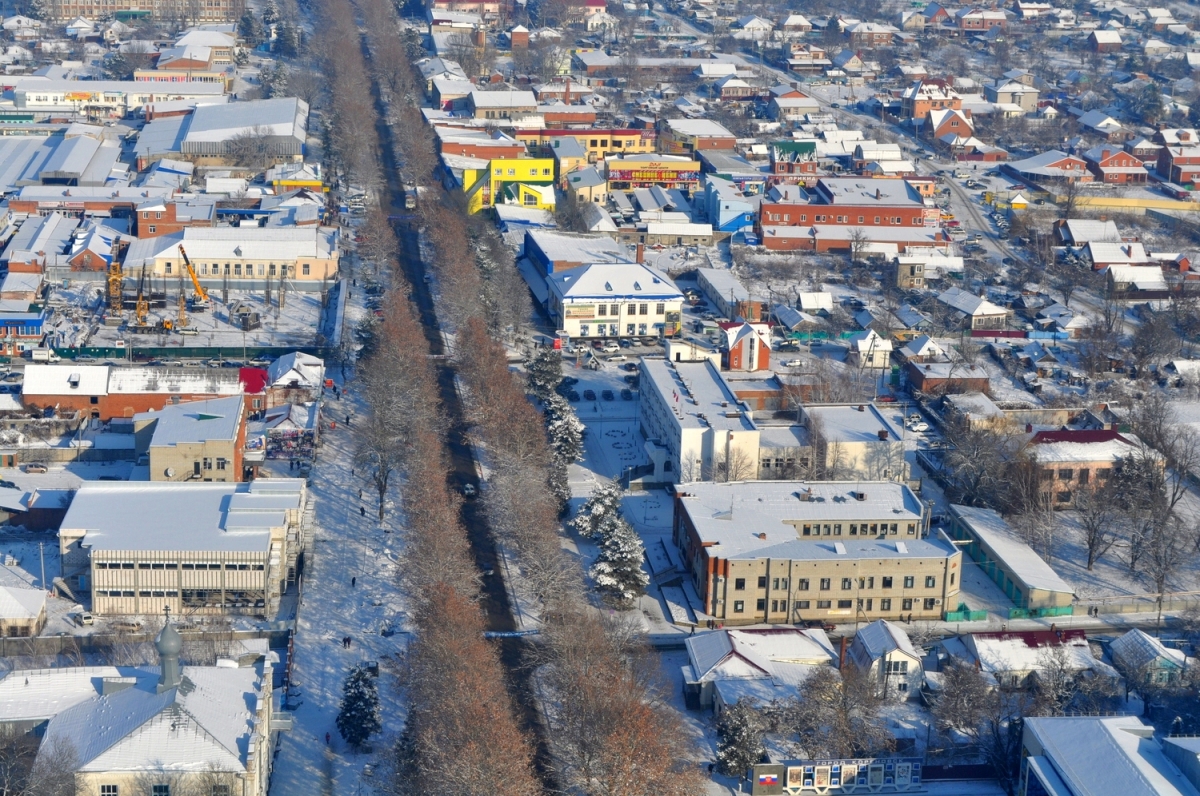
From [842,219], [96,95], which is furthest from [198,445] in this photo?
[96,95]

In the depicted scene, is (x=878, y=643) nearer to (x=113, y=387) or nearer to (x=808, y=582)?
(x=808, y=582)

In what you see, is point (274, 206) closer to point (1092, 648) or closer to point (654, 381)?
point (654, 381)

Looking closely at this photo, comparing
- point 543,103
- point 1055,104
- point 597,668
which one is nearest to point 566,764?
point 597,668

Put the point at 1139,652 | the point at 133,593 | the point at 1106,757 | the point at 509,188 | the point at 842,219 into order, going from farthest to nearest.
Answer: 1. the point at 509,188
2. the point at 842,219
3. the point at 133,593
4. the point at 1139,652
5. the point at 1106,757

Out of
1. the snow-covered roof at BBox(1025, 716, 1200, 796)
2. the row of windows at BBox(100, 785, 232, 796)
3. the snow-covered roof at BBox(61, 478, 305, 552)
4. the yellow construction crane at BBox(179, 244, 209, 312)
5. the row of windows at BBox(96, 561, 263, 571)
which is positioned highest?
the snow-covered roof at BBox(1025, 716, 1200, 796)

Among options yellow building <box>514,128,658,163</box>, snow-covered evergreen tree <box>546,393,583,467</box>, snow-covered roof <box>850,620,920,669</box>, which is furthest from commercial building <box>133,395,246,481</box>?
yellow building <box>514,128,658,163</box>

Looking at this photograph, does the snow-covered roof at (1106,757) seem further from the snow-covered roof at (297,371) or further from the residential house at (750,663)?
the snow-covered roof at (297,371)

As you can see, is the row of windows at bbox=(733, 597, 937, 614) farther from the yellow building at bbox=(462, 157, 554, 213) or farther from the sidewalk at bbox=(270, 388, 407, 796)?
the yellow building at bbox=(462, 157, 554, 213)

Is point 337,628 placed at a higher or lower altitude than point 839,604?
lower
